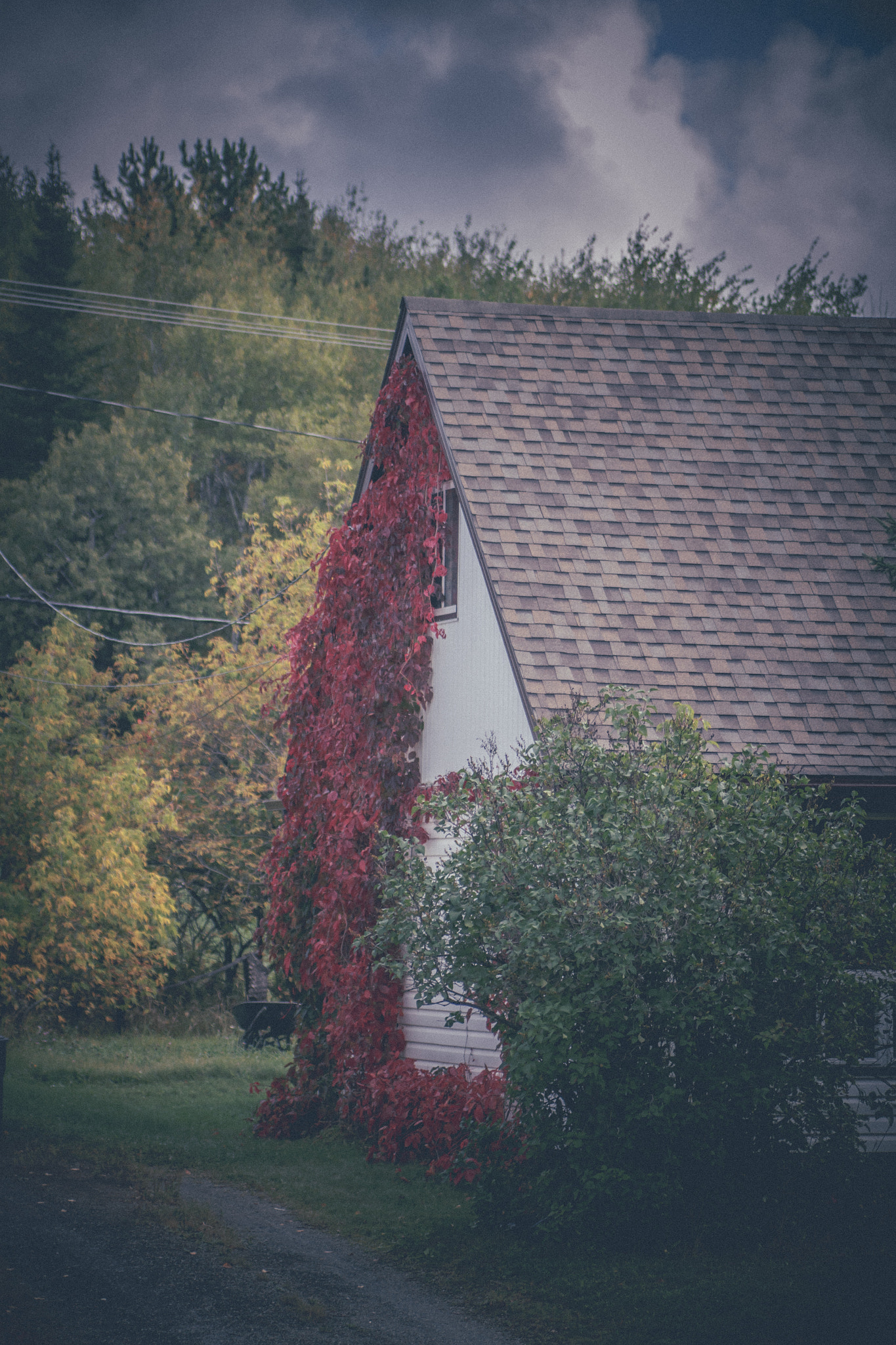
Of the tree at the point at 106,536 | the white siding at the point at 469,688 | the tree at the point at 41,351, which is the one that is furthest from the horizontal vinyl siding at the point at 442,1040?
the tree at the point at 41,351

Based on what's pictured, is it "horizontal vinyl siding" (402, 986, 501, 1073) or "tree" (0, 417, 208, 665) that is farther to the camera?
"tree" (0, 417, 208, 665)

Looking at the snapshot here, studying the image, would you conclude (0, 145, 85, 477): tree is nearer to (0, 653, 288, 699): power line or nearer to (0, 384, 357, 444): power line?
(0, 384, 357, 444): power line

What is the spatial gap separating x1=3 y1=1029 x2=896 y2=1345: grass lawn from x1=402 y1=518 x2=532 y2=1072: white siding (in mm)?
1196

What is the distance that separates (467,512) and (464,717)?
1873mm

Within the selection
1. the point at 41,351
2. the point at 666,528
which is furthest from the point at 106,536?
the point at 666,528

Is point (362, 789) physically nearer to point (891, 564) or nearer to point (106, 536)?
point (891, 564)

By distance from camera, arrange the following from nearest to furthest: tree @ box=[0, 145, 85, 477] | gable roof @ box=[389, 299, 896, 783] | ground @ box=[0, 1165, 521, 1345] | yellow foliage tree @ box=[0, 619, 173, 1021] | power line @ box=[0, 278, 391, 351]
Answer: ground @ box=[0, 1165, 521, 1345] → gable roof @ box=[389, 299, 896, 783] → yellow foliage tree @ box=[0, 619, 173, 1021] → power line @ box=[0, 278, 391, 351] → tree @ box=[0, 145, 85, 477]

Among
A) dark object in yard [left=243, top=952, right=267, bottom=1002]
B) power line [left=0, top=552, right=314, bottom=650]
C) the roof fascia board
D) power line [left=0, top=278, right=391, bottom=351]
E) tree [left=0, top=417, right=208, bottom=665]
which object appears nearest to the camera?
the roof fascia board

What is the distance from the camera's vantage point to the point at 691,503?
11336 millimetres

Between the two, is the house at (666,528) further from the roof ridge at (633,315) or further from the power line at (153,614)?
the power line at (153,614)

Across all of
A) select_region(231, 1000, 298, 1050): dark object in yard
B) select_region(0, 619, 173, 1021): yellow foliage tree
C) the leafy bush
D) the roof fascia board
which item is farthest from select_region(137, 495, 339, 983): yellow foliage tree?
the leafy bush

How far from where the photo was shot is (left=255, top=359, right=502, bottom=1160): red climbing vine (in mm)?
10711

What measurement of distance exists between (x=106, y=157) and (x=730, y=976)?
4295cm

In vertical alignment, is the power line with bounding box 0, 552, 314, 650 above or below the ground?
above
